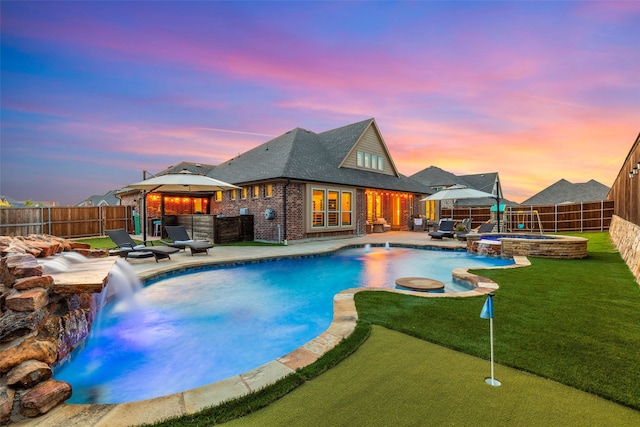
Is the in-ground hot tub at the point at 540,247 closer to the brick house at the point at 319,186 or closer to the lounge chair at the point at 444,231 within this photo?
the lounge chair at the point at 444,231

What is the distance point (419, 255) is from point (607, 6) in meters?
10.8

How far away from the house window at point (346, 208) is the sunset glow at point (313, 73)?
630 centimetres

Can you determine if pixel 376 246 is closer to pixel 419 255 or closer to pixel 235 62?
pixel 419 255

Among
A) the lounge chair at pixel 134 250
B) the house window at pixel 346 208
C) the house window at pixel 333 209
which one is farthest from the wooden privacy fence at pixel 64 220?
the house window at pixel 346 208

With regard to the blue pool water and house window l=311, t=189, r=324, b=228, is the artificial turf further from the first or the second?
house window l=311, t=189, r=324, b=228

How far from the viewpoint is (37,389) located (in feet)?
8.46

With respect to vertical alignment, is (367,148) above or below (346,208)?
above

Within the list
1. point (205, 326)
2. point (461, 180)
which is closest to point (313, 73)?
point (205, 326)

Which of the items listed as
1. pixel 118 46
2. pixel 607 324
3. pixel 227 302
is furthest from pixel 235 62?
pixel 607 324

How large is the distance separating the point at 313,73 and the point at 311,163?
4.94 metres

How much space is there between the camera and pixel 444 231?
54.4ft

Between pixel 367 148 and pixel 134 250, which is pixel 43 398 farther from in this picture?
pixel 367 148

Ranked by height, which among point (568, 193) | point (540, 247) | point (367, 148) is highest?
point (367, 148)

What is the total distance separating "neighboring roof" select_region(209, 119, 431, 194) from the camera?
52.0ft
